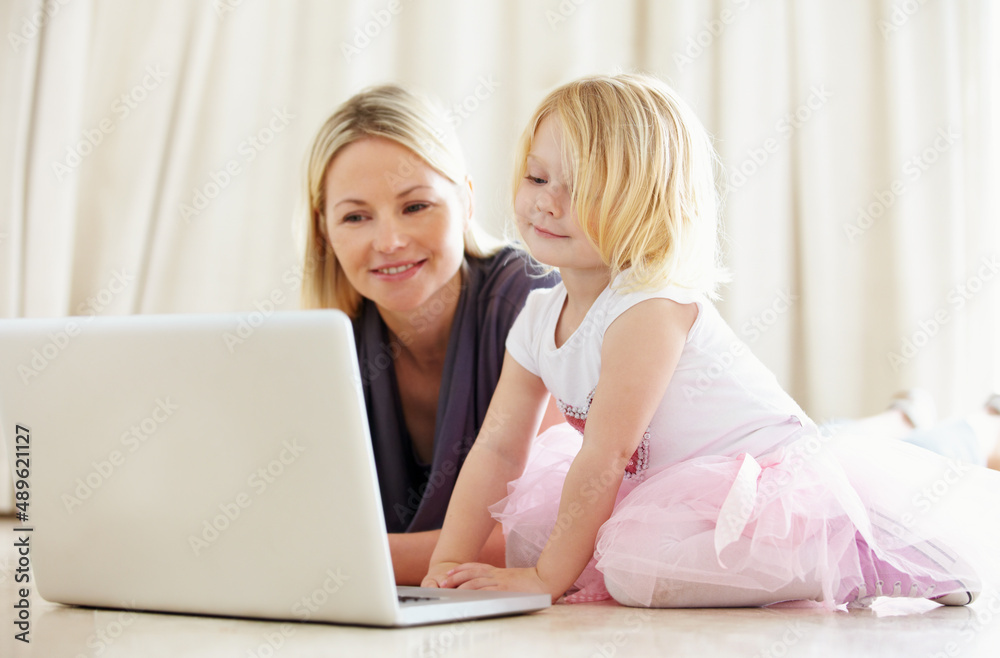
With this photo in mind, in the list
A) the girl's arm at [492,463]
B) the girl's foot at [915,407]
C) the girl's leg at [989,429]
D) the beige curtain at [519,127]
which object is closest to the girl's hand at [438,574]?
the girl's arm at [492,463]

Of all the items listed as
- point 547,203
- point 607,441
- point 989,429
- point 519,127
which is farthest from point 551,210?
point 519,127

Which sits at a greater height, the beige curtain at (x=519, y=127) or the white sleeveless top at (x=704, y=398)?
the beige curtain at (x=519, y=127)

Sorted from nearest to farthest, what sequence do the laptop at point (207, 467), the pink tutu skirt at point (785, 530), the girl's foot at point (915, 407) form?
the laptop at point (207, 467)
the pink tutu skirt at point (785, 530)
the girl's foot at point (915, 407)

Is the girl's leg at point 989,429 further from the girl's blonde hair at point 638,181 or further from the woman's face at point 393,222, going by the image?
the woman's face at point 393,222

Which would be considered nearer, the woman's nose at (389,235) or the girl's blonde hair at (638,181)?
the girl's blonde hair at (638,181)

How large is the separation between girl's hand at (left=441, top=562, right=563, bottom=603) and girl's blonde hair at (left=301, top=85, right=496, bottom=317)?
0.74 m

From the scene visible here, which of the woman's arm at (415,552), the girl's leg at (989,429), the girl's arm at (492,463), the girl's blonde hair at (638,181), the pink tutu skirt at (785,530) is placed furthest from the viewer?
the girl's leg at (989,429)

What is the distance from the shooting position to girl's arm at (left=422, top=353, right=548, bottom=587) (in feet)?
3.87

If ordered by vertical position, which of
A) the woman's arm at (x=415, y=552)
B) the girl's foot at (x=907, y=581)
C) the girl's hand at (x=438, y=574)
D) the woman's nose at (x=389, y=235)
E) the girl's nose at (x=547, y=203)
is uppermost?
the girl's nose at (x=547, y=203)

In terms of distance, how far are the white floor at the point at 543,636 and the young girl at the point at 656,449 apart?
2.4 inches

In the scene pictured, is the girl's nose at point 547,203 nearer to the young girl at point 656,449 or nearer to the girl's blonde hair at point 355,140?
the young girl at point 656,449

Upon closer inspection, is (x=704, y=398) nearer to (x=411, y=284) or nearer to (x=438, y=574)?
(x=438, y=574)

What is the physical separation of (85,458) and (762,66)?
223 cm

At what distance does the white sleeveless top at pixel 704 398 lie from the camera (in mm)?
1099
